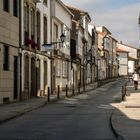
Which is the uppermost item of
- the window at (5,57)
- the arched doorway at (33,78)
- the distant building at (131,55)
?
the distant building at (131,55)

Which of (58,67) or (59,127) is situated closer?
(59,127)

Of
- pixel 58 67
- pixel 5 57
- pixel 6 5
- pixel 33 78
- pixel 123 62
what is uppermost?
pixel 123 62

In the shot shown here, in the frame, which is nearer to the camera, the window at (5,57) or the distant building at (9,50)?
the distant building at (9,50)

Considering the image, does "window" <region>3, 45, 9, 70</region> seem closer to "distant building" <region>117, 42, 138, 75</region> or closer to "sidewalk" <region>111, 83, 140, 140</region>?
"sidewalk" <region>111, 83, 140, 140</region>

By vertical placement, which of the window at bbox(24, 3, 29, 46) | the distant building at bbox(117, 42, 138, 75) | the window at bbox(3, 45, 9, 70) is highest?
the distant building at bbox(117, 42, 138, 75)

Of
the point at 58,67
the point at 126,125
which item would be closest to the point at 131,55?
the point at 58,67

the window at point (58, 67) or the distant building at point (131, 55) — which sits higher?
the distant building at point (131, 55)

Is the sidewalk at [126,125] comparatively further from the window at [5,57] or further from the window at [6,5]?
the window at [6,5]

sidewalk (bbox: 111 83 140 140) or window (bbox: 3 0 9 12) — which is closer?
sidewalk (bbox: 111 83 140 140)

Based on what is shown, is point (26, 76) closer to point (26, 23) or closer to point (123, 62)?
point (26, 23)

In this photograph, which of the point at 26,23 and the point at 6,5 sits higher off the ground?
the point at 6,5

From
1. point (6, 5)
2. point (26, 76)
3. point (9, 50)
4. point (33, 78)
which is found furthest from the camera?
point (33, 78)

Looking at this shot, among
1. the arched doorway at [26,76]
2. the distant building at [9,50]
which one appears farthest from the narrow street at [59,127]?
the arched doorway at [26,76]

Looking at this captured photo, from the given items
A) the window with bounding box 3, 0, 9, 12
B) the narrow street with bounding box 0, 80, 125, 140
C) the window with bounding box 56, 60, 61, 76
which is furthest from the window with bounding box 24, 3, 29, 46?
the window with bounding box 56, 60, 61, 76
